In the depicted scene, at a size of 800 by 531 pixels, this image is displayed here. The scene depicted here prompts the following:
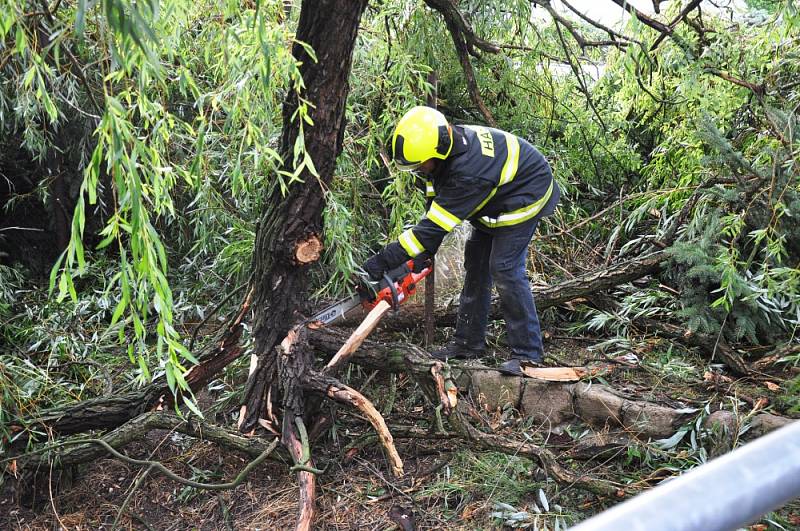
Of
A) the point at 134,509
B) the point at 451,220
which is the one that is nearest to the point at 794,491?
the point at 451,220

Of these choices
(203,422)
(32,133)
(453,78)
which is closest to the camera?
(203,422)

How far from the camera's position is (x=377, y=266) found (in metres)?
3.43

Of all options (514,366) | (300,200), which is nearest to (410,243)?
(300,200)

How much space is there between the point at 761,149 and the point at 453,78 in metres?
2.05

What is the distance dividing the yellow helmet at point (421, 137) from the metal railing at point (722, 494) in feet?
9.37

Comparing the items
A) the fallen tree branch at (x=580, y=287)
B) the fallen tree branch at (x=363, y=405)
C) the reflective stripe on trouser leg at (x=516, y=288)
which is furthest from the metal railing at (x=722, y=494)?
the fallen tree branch at (x=580, y=287)

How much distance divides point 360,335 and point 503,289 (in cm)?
87

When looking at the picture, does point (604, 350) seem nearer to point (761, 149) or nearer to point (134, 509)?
point (761, 149)

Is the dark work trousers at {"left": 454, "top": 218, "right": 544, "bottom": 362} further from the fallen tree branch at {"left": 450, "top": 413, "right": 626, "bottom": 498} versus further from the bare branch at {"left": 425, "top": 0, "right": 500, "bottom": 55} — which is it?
the bare branch at {"left": 425, "top": 0, "right": 500, "bottom": 55}

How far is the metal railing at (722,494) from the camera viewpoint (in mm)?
516

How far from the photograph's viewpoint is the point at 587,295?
14.2 feet

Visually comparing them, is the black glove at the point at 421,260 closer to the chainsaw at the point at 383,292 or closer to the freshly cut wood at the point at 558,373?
the chainsaw at the point at 383,292

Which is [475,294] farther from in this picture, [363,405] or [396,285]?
[363,405]

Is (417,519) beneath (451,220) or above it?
beneath
